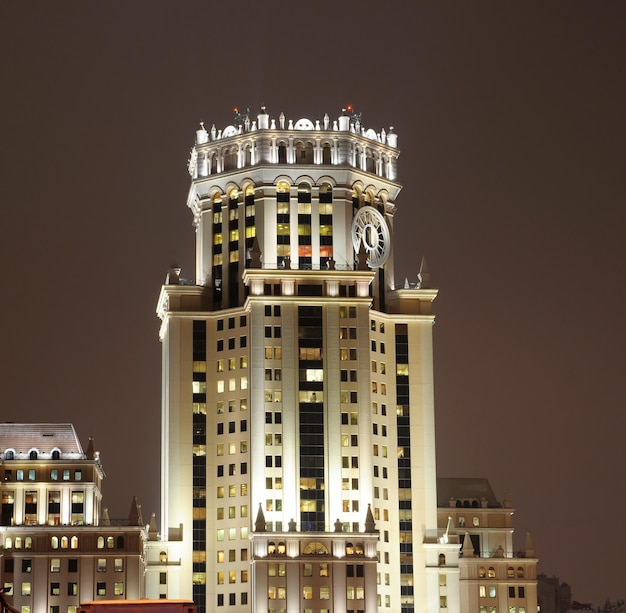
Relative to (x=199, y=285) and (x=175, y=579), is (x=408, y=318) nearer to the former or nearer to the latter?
(x=199, y=285)

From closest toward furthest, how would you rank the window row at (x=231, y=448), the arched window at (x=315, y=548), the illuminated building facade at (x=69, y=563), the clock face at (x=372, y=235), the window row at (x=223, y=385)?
the illuminated building facade at (x=69, y=563) < the arched window at (x=315, y=548) < the window row at (x=231, y=448) < the window row at (x=223, y=385) < the clock face at (x=372, y=235)

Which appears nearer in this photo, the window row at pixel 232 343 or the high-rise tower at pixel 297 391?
the high-rise tower at pixel 297 391

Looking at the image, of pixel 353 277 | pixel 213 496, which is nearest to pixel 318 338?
pixel 353 277

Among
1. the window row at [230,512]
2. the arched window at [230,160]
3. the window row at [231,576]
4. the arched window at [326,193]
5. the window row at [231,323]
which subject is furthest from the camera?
the arched window at [230,160]

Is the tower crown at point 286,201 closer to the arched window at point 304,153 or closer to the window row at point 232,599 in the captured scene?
the arched window at point 304,153

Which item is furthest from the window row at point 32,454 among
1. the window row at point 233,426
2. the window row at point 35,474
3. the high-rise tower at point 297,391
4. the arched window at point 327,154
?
the arched window at point 327,154

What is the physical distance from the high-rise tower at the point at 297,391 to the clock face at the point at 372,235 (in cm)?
27

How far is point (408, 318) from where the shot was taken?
638ft

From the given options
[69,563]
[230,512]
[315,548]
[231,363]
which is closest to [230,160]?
[231,363]

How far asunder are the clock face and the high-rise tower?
27 cm

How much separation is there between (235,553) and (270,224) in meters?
38.5

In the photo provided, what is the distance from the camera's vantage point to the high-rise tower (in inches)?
7101

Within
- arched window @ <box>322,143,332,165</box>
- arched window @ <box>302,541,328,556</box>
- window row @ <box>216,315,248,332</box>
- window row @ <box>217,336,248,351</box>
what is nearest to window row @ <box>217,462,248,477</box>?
arched window @ <box>302,541,328,556</box>

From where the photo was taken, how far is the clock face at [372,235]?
7638 inches
